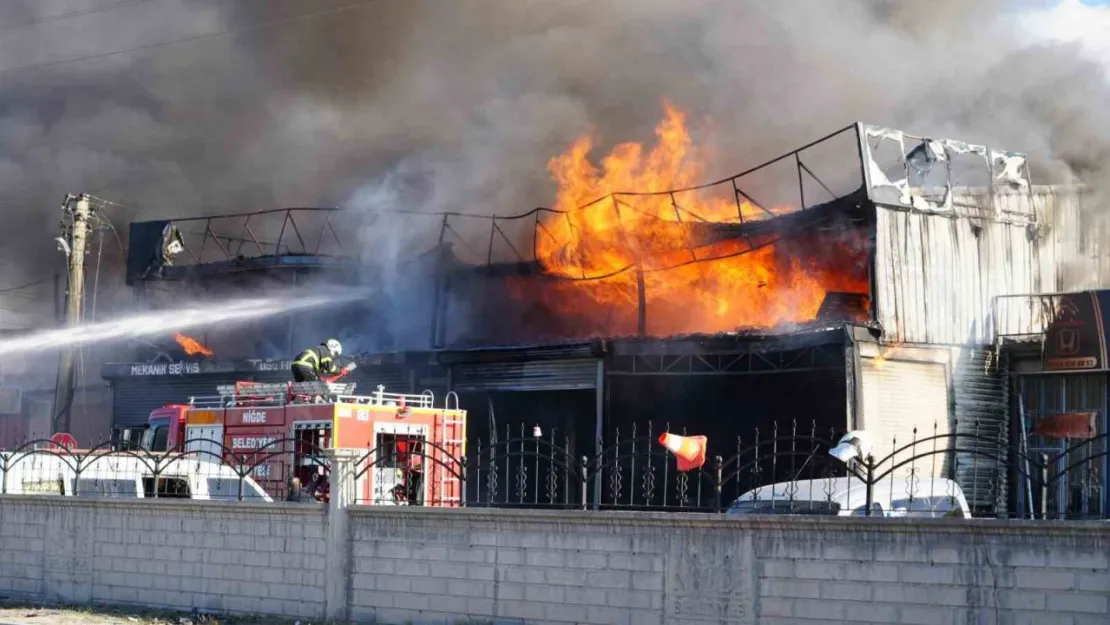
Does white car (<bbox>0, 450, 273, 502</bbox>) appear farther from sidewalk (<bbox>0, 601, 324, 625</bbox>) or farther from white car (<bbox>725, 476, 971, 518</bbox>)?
white car (<bbox>725, 476, 971, 518</bbox>)

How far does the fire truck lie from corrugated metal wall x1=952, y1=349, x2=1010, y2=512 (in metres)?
8.95

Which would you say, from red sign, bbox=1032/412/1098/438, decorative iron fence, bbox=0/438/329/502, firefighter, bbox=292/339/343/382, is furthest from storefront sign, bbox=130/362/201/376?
red sign, bbox=1032/412/1098/438

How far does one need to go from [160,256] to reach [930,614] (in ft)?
91.4

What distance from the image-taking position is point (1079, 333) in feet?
64.6

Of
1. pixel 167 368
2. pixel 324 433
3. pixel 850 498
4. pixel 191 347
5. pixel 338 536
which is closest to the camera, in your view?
pixel 338 536

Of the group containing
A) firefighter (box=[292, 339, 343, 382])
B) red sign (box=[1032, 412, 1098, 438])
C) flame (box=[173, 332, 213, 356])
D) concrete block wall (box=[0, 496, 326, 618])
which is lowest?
concrete block wall (box=[0, 496, 326, 618])

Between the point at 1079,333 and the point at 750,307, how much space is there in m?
5.74

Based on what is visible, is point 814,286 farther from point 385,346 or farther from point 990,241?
point 385,346

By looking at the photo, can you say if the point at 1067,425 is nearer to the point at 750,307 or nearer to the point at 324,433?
the point at 750,307

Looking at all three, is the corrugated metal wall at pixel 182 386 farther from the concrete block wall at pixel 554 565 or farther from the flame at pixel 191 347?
the concrete block wall at pixel 554 565

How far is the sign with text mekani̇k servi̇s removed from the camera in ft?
63.7

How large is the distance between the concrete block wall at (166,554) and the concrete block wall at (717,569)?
77 cm

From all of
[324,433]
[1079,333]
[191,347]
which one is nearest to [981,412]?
[1079,333]

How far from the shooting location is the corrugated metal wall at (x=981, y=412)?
19.9 meters
